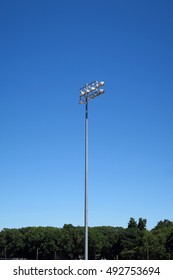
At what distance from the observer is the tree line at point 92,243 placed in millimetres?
93938

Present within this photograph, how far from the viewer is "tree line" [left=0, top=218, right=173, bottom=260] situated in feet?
308

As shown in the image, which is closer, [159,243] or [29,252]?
[159,243]

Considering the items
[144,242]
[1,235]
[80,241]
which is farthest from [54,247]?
[144,242]

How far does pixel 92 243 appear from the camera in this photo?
13000 cm

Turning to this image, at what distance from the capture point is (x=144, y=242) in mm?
95000
